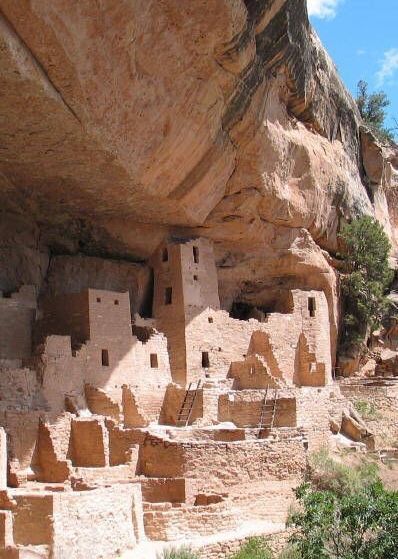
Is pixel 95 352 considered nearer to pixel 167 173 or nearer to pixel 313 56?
pixel 167 173

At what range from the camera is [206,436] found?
69.8 ft

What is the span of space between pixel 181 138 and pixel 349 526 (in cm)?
1047

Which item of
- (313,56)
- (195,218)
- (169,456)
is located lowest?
(169,456)

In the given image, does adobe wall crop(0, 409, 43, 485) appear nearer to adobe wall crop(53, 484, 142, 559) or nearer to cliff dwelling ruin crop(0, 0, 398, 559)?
cliff dwelling ruin crop(0, 0, 398, 559)

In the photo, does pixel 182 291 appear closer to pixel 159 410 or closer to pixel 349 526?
pixel 159 410

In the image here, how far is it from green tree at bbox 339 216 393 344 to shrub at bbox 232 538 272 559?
47.9ft

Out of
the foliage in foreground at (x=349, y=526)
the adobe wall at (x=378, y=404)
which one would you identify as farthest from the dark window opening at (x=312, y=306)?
the foliage in foreground at (x=349, y=526)

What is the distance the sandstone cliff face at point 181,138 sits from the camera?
711 inches

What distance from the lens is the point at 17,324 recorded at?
79.2ft

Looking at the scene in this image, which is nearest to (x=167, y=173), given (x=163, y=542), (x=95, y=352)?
(x=95, y=352)

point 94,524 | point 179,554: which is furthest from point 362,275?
point 94,524

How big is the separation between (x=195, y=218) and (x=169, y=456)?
8454 millimetres

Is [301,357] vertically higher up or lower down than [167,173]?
lower down

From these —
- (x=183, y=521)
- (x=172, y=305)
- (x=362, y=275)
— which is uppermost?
(x=362, y=275)
